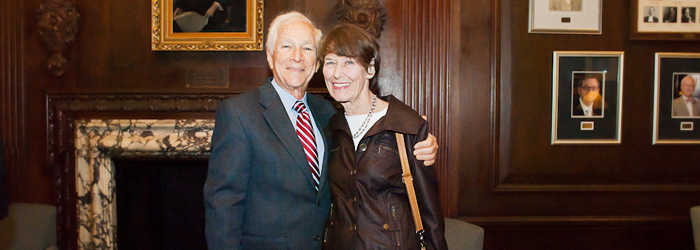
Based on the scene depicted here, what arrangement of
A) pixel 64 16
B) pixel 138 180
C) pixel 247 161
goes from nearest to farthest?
pixel 247 161 → pixel 64 16 → pixel 138 180

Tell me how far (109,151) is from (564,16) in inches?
128

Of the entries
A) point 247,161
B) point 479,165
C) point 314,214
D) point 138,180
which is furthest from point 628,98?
point 138,180

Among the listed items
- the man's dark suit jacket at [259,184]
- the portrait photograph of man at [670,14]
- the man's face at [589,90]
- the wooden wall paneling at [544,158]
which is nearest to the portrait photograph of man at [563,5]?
the wooden wall paneling at [544,158]

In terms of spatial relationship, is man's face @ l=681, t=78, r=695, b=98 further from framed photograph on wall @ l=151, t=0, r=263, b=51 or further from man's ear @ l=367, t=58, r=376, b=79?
framed photograph on wall @ l=151, t=0, r=263, b=51

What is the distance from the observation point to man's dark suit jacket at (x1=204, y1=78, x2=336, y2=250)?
5.13ft

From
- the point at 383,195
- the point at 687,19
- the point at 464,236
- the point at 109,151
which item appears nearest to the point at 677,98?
the point at 687,19

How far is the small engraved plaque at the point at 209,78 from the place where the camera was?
2844mm

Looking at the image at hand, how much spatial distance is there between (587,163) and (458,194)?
3.01 ft

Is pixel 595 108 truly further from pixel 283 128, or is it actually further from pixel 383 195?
pixel 283 128

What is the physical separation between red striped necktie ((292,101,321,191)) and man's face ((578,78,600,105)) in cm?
203

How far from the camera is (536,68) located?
2.84m

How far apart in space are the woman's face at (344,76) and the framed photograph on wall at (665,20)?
7.37ft

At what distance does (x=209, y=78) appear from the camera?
285 centimetres

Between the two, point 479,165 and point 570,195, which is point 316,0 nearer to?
point 479,165
